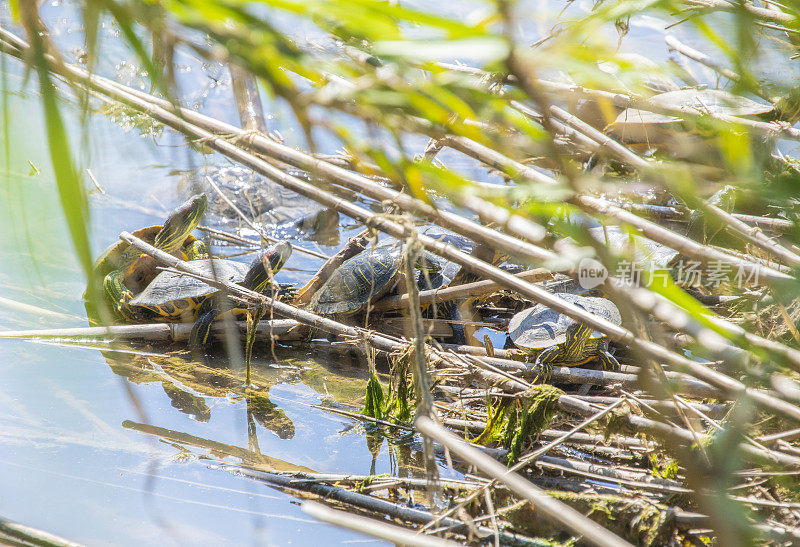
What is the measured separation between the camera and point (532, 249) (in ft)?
3.16

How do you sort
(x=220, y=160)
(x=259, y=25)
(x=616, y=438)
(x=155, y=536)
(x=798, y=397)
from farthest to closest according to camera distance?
1. (x=220, y=160)
2. (x=616, y=438)
3. (x=155, y=536)
4. (x=798, y=397)
5. (x=259, y=25)

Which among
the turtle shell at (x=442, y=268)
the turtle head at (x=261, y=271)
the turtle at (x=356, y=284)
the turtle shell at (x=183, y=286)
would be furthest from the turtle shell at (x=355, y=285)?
the turtle shell at (x=183, y=286)

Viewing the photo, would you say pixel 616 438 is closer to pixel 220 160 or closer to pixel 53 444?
pixel 53 444

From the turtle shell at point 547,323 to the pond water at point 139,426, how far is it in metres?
0.83

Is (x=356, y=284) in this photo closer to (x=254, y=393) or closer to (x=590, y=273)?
(x=254, y=393)

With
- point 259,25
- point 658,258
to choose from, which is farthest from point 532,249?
point 658,258

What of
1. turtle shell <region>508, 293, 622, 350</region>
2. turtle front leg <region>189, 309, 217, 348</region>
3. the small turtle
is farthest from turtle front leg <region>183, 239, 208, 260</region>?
turtle shell <region>508, 293, 622, 350</region>

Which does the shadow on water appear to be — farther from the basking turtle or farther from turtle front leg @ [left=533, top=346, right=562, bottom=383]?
the basking turtle

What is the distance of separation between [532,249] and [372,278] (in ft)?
7.99

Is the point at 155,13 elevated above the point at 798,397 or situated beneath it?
elevated above

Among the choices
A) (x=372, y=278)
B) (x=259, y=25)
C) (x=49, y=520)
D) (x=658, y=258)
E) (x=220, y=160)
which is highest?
(x=220, y=160)

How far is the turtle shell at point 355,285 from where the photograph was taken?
131 inches

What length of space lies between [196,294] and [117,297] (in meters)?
0.63

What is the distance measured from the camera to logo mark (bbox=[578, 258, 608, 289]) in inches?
35.0
